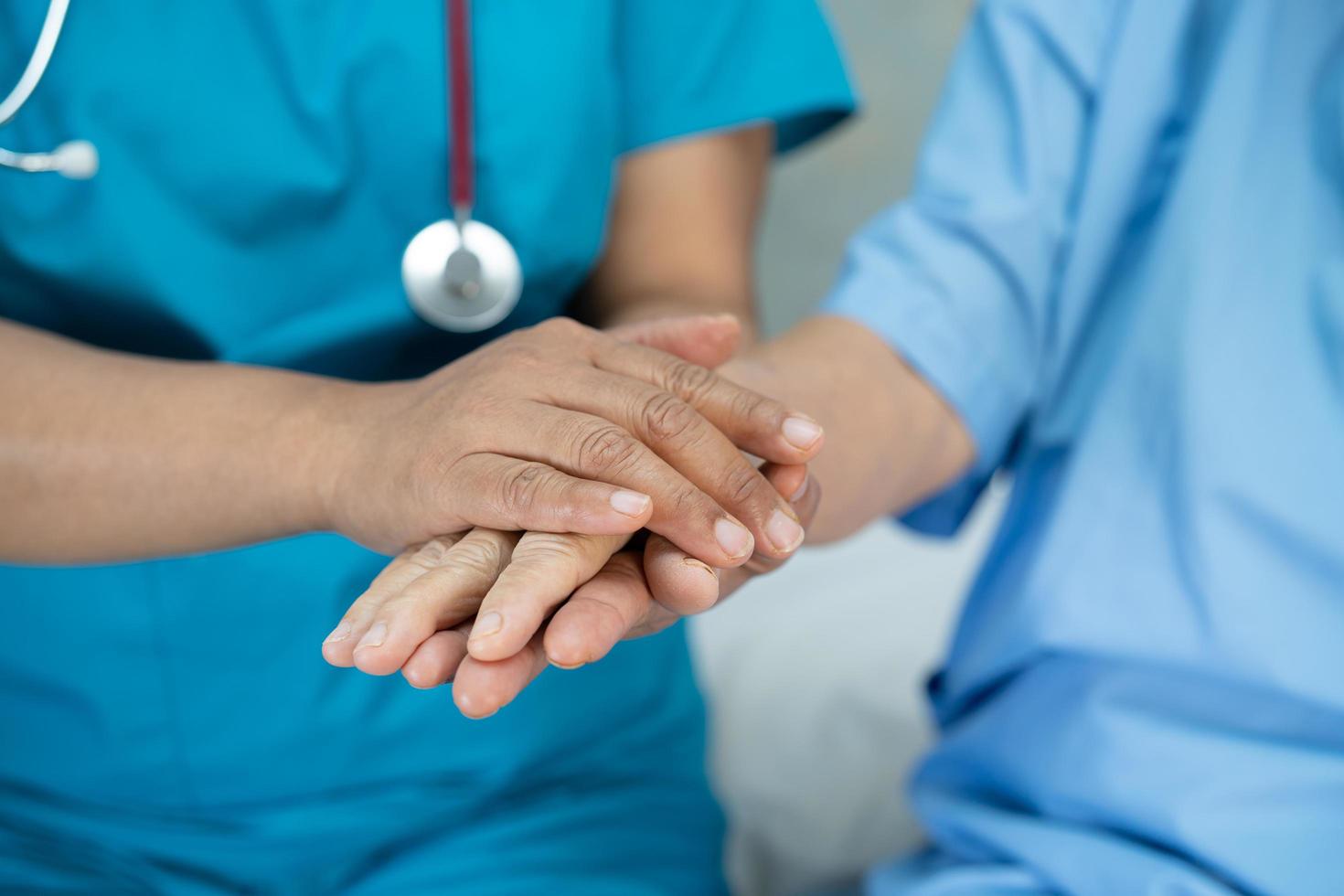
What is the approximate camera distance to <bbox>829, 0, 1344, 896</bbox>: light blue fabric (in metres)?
0.64

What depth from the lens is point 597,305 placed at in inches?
34.3

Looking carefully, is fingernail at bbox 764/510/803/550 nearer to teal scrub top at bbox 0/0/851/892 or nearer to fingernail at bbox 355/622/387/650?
fingernail at bbox 355/622/387/650

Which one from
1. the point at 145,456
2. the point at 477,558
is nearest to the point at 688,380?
the point at 477,558

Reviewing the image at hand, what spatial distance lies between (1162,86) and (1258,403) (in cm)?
19

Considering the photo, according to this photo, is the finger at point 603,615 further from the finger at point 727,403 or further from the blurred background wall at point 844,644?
the blurred background wall at point 844,644

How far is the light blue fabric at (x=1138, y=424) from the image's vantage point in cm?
64

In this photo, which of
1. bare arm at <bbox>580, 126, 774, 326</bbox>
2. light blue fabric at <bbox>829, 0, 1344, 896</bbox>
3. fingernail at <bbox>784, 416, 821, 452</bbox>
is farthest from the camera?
bare arm at <bbox>580, 126, 774, 326</bbox>

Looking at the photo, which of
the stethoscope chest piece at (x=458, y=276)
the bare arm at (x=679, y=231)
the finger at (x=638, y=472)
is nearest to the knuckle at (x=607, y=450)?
the finger at (x=638, y=472)

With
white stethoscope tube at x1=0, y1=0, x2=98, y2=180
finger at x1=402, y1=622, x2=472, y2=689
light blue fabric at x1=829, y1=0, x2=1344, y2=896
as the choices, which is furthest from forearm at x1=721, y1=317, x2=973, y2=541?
white stethoscope tube at x1=0, y1=0, x2=98, y2=180

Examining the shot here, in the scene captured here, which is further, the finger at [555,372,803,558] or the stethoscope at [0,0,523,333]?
the stethoscope at [0,0,523,333]

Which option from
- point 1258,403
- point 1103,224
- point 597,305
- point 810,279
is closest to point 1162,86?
point 1103,224

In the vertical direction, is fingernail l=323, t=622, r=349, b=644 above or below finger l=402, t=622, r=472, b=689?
above

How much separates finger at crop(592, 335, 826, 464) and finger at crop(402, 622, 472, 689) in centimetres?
15

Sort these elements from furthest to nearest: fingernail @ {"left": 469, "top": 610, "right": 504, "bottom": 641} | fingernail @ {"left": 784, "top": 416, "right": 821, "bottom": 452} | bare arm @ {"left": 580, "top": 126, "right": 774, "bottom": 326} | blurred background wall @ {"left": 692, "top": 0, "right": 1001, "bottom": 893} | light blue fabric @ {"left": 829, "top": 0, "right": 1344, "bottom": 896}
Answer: blurred background wall @ {"left": 692, "top": 0, "right": 1001, "bottom": 893} < bare arm @ {"left": 580, "top": 126, "right": 774, "bottom": 326} < light blue fabric @ {"left": 829, "top": 0, "right": 1344, "bottom": 896} < fingernail @ {"left": 784, "top": 416, "right": 821, "bottom": 452} < fingernail @ {"left": 469, "top": 610, "right": 504, "bottom": 641}
